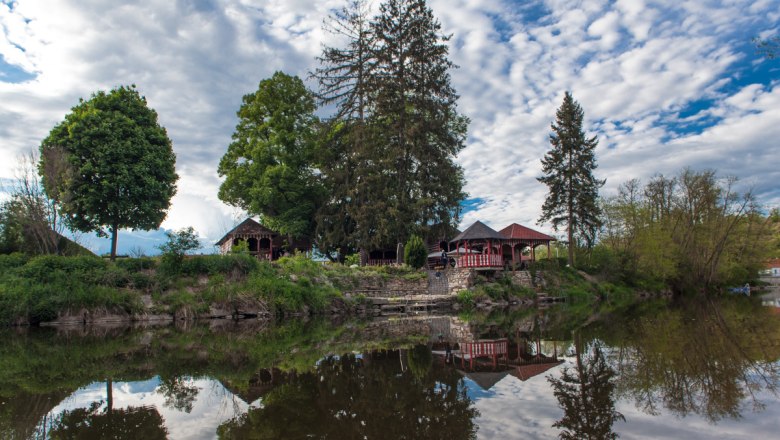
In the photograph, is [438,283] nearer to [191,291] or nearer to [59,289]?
[191,291]

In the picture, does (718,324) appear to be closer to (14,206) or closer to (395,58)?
(395,58)

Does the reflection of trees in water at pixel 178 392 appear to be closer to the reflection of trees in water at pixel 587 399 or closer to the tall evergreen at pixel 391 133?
the reflection of trees in water at pixel 587 399

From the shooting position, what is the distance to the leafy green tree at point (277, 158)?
1257 inches

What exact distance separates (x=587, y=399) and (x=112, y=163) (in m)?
28.6

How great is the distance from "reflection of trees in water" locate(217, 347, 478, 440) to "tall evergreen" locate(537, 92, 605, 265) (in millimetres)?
32457

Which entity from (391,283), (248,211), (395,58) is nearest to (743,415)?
(391,283)

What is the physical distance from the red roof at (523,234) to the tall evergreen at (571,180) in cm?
357

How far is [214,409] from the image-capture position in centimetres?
539

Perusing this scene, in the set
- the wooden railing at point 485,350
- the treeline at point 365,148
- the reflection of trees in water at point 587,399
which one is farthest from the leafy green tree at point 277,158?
the reflection of trees in water at point 587,399

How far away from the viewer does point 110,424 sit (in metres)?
4.77

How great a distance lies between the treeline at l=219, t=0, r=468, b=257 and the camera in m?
30.1

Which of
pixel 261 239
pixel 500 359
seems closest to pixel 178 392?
pixel 500 359

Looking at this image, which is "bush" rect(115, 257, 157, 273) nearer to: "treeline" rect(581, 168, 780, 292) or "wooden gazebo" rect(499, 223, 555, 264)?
"wooden gazebo" rect(499, 223, 555, 264)

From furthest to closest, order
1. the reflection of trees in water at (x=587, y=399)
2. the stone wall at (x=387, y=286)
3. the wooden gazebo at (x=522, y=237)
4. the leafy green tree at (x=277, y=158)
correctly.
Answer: the wooden gazebo at (x=522, y=237) < the leafy green tree at (x=277, y=158) < the stone wall at (x=387, y=286) < the reflection of trees in water at (x=587, y=399)
